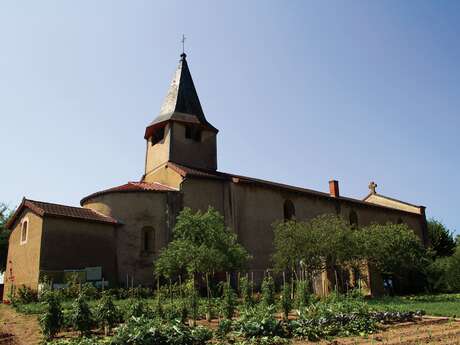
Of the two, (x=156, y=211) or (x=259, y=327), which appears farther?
(x=156, y=211)

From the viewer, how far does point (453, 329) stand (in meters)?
11.9

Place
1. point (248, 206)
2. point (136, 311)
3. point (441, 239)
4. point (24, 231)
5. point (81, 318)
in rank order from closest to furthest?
point (81, 318) → point (136, 311) → point (24, 231) → point (248, 206) → point (441, 239)

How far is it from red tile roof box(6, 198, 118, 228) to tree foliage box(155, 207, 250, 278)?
15.5 ft

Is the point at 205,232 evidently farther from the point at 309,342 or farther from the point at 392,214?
the point at 392,214

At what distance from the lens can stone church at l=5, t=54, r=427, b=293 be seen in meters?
21.7

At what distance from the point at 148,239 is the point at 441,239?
3462cm

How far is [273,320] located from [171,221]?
14.5 metres

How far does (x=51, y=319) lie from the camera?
35.7 ft

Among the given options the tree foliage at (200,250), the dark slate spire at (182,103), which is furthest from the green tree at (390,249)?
the dark slate spire at (182,103)

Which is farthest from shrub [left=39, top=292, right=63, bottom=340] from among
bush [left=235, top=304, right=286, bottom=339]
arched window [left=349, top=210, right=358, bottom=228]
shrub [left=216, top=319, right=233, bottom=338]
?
arched window [left=349, top=210, right=358, bottom=228]

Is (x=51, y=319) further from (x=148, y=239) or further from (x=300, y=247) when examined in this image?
(x=300, y=247)

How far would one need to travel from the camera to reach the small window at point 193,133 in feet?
99.3

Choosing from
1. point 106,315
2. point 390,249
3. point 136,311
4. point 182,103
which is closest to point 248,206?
point 390,249

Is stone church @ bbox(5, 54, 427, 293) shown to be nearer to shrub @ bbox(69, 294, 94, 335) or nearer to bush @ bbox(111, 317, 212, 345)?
shrub @ bbox(69, 294, 94, 335)
